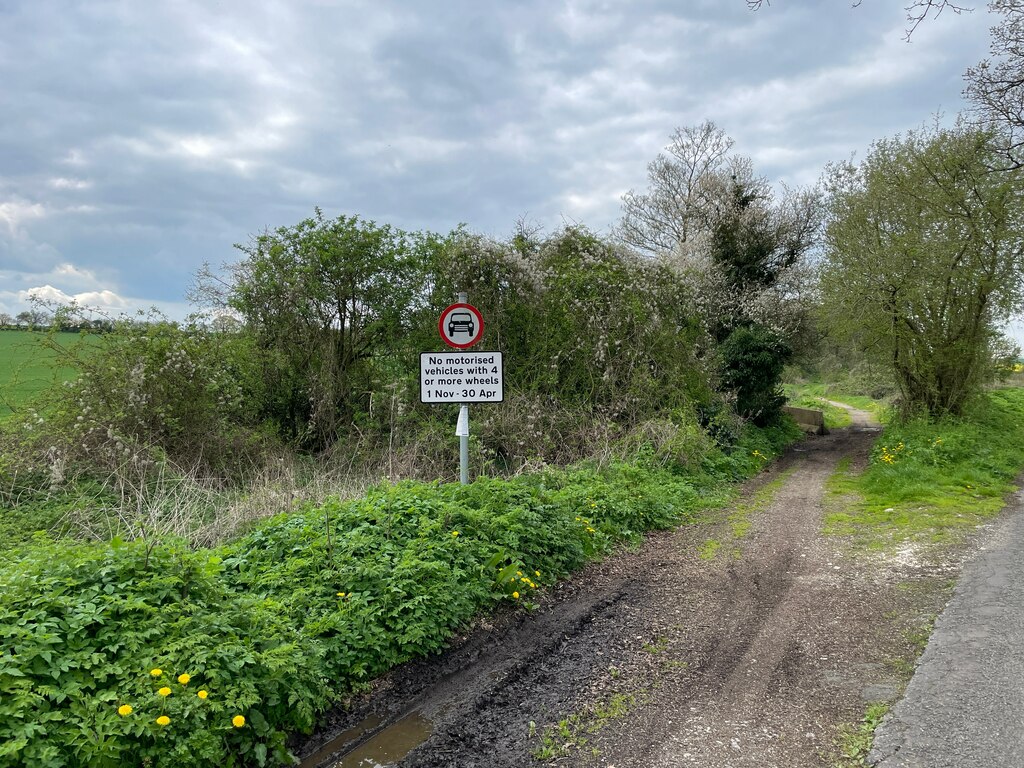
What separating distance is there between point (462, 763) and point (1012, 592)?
514 cm

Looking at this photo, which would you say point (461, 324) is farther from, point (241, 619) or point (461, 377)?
point (241, 619)

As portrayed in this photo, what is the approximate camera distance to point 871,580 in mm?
5984

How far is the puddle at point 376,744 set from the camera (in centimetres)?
332

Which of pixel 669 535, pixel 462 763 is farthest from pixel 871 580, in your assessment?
pixel 462 763

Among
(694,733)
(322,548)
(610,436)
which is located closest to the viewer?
(694,733)

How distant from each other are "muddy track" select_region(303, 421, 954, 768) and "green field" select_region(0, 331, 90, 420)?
8.50 m

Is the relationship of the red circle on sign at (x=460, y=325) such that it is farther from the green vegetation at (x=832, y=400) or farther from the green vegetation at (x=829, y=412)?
the green vegetation at (x=832, y=400)

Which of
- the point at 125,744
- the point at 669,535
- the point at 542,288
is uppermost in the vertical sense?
the point at 542,288

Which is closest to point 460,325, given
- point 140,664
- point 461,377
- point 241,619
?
point 461,377

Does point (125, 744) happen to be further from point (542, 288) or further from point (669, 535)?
point (542, 288)

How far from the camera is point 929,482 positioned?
1052 cm

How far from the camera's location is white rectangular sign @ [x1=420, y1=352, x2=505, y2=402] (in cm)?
688

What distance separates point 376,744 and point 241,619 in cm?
107

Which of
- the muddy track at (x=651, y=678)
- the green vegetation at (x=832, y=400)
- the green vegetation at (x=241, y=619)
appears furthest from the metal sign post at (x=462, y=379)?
the green vegetation at (x=832, y=400)
